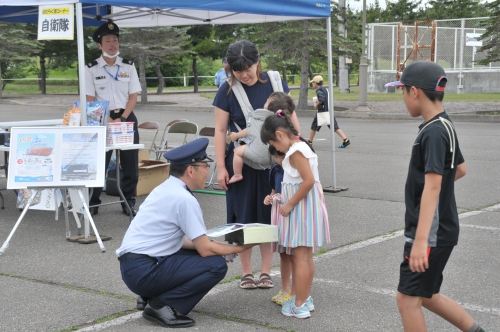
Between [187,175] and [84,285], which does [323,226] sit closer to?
[187,175]

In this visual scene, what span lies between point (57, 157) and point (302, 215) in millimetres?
3134

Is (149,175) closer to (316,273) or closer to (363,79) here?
(316,273)

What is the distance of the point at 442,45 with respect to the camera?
32.8m

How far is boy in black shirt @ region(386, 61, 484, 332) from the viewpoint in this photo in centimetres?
348

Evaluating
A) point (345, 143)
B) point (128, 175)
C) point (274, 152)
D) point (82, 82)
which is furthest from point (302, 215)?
point (345, 143)

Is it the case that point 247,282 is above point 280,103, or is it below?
below

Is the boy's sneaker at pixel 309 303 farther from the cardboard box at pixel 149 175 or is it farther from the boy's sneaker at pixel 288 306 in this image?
the cardboard box at pixel 149 175

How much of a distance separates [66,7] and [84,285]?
2.85 metres

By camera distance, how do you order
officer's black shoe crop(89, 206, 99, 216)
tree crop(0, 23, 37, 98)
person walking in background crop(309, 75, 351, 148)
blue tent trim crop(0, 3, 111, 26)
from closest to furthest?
officer's black shoe crop(89, 206, 99, 216), blue tent trim crop(0, 3, 111, 26), person walking in background crop(309, 75, 351, 148), tree crop(0, 23, 37, 98)

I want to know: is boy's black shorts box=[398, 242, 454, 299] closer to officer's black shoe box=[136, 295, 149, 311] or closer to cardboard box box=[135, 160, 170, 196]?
officer's black shoe box=[136, 295, 149, 311]

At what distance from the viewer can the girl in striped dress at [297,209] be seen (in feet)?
15.4

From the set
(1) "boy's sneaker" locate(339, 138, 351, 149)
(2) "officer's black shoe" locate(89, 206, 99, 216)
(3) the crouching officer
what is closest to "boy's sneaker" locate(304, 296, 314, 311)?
(3) the crouching officer

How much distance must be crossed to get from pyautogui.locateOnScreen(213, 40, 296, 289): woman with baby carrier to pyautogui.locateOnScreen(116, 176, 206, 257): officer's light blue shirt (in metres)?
0.69

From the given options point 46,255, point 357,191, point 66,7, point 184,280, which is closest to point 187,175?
point 184,280
